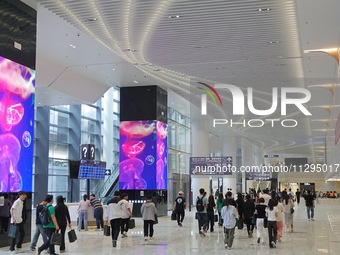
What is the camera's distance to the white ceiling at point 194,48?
40.0 ft

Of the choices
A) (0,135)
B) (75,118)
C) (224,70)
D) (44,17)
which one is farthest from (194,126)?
(0,135)

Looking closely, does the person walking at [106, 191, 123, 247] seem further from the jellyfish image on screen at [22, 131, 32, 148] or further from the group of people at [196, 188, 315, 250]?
the jellyfish image on screen at [22, 131, 32, 148]

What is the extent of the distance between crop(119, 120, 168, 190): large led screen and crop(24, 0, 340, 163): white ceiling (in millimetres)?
2345

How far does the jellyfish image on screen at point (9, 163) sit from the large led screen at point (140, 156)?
1228cm

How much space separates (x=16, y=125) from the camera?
1276 centimetres

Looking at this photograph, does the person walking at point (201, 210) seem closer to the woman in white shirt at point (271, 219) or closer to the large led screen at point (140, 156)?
the woman in white shirt at point (271, 219)

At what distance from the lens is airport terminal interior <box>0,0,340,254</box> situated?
12242 mm

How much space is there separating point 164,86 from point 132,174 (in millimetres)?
4734

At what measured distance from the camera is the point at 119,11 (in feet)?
40.1

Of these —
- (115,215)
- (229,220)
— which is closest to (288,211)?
(229,220)

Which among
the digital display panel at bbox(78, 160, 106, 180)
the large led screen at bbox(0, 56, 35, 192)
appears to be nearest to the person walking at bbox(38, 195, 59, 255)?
the large led screen at bbox(0, 56, 35, 192)

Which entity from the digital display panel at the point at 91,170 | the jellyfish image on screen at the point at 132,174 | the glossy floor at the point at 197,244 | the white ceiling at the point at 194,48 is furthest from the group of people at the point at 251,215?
the jellyfish image on screen at the point at 132,174

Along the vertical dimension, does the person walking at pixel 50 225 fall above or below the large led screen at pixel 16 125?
below

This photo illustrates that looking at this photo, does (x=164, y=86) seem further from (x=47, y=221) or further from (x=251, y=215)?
(x=47, y=221)
